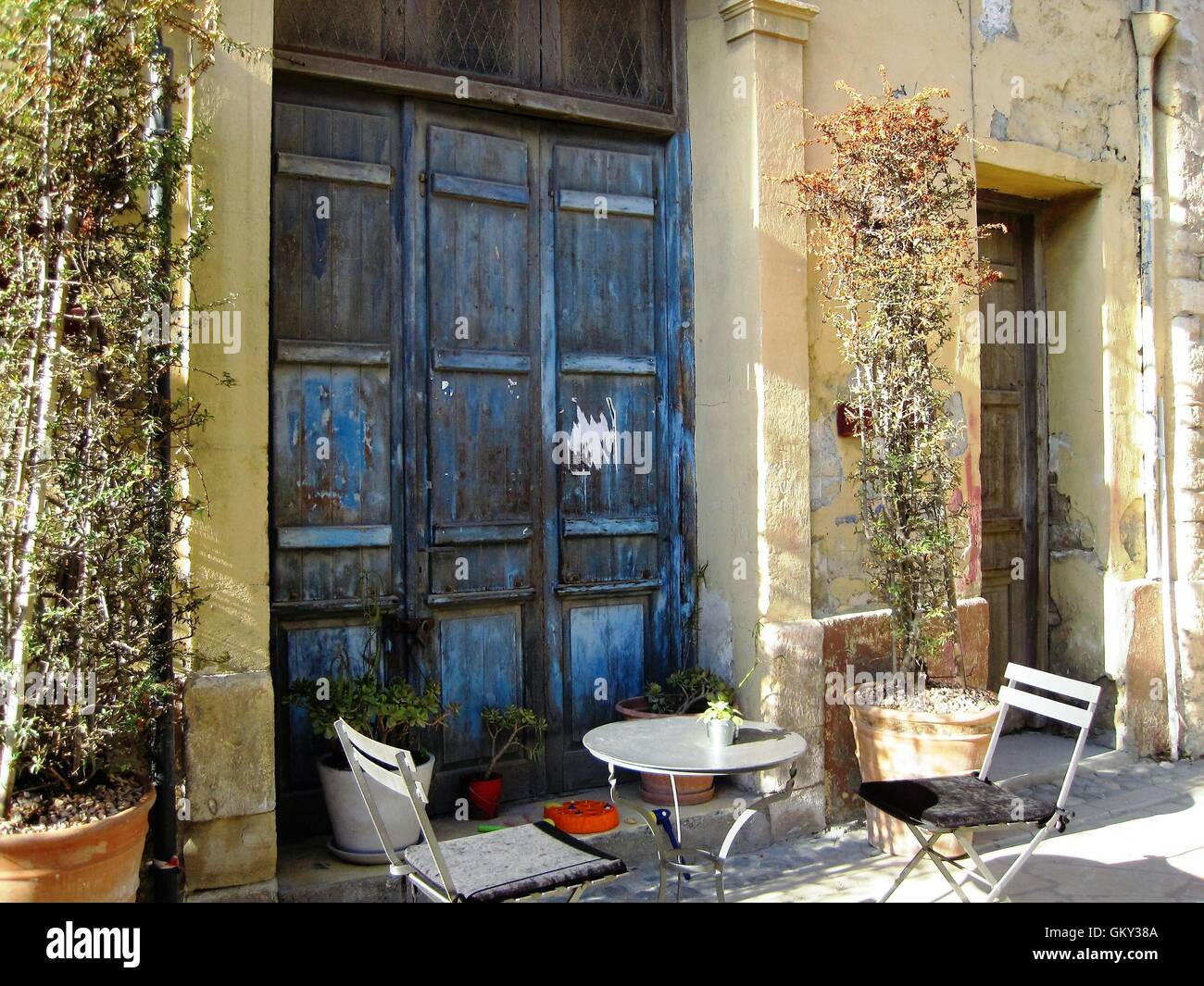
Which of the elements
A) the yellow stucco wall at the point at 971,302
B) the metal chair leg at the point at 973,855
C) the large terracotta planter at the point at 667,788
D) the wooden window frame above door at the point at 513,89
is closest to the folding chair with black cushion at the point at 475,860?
the metal chair leg at the point at 973,855

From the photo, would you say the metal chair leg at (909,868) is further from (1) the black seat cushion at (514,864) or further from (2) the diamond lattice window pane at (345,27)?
(2) the diamond lattice window pane at (345,27)

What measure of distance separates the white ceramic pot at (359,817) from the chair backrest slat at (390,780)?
0.78 metres

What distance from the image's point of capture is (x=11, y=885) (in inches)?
107

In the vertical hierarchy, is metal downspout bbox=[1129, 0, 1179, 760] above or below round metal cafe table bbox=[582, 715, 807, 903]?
above

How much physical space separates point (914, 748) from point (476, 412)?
2345 millimetres

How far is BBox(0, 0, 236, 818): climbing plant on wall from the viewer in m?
2.91

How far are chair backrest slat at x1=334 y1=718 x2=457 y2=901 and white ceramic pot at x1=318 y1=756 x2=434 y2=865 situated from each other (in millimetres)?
778

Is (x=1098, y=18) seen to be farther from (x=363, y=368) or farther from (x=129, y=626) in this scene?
(x=129, y=626)

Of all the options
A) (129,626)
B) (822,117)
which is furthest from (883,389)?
(129,626)

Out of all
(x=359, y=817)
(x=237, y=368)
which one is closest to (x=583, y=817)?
(x=359, y=817)

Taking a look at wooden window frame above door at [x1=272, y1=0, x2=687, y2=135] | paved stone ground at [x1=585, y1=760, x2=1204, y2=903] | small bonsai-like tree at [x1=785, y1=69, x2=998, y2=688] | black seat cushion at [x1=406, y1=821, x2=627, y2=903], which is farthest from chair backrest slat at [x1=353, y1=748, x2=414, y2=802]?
wooden window frame above door at [x1=272, y1=0, x2=687, y2=135]

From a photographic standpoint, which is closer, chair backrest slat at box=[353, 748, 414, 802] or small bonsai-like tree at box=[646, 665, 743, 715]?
chair backrest slat at box=[353, 748, 414, 802]

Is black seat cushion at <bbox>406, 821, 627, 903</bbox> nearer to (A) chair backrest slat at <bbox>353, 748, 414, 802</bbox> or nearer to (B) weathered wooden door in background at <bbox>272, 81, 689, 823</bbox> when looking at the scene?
(A) chair backrest slat at <bbox>353, 748, 414, 802</bbox>
